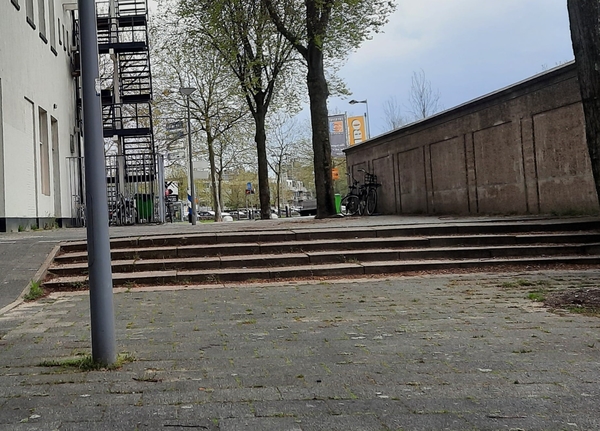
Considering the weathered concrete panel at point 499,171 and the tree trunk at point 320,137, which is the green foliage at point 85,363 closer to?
the weathered concrete panel at point 499,171

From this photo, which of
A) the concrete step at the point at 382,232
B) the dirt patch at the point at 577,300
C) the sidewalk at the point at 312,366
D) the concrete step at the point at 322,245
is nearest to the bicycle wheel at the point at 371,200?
the concrete step at the point at 382,232

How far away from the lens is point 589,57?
267 inches

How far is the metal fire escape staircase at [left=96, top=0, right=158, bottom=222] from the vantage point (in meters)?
23.8

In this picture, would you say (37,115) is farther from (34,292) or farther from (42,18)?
(34,292)

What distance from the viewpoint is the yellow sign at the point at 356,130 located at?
45.6m

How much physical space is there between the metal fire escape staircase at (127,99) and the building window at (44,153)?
2307 millimetres

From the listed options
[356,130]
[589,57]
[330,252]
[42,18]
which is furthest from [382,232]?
[356,130]

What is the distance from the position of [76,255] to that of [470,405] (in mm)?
8291

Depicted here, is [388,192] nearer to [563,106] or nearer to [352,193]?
[352,193]

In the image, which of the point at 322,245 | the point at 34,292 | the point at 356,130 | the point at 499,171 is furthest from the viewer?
the point at 356,130

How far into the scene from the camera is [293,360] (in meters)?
4.61

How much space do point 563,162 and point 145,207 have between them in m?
15.2

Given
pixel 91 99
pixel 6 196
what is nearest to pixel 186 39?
pixel 6 196

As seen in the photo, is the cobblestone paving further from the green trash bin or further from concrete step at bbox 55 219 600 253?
the green trash bin
